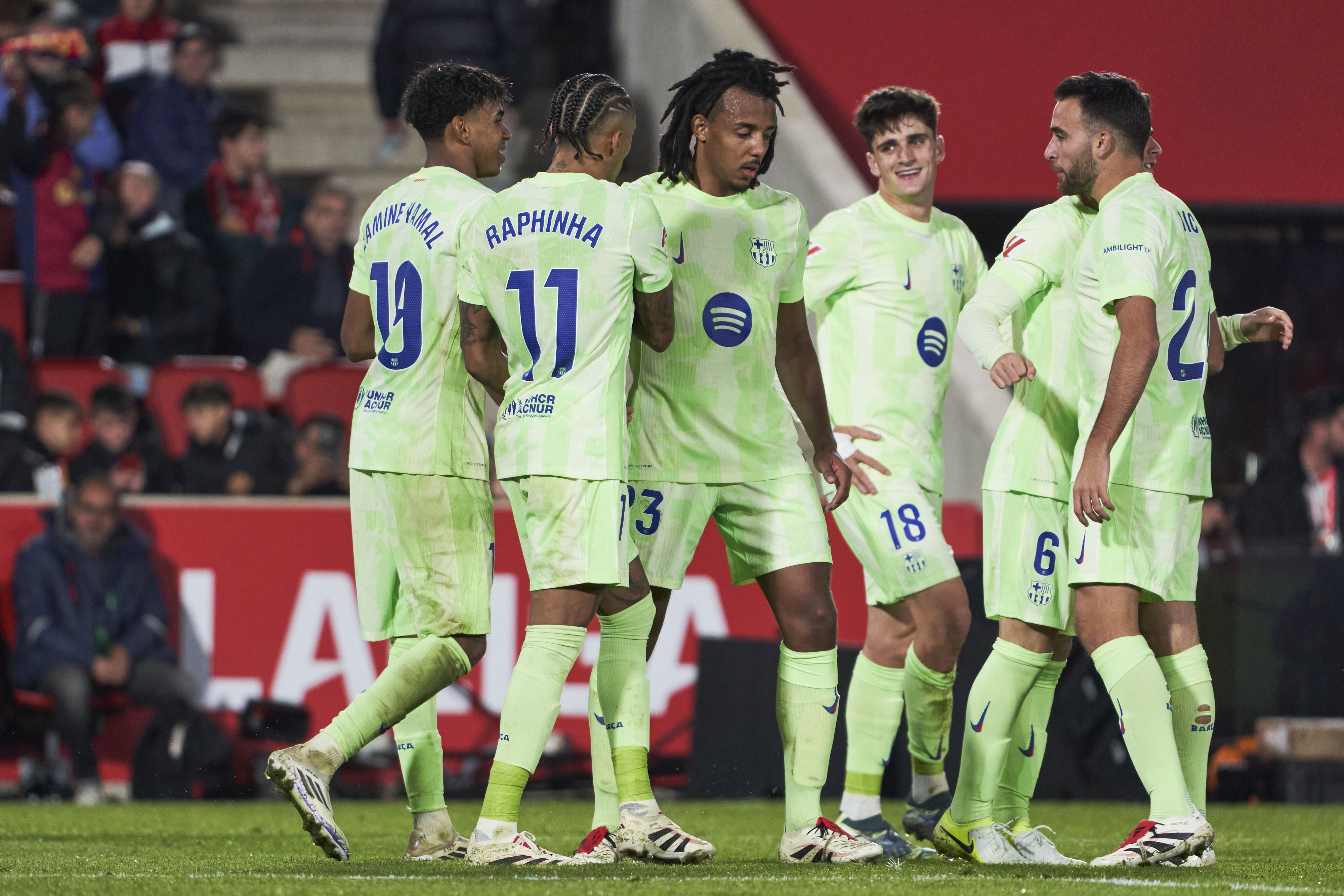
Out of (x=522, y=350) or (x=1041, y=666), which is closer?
(x=522, y=350)

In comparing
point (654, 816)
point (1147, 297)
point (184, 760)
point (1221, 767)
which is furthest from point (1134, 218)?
point (184, 760)

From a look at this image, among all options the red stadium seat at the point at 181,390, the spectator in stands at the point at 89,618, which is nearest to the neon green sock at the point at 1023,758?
the spectator in stands at the point at 89,618

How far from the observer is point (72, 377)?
11047 millimetres

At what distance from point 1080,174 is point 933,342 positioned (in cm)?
107

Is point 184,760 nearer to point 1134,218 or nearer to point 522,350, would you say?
Answer: point 522,350

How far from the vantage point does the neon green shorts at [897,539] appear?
6.12 m

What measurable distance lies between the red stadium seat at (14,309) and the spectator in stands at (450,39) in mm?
2697

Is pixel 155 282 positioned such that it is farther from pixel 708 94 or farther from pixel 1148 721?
pixel 1148 721

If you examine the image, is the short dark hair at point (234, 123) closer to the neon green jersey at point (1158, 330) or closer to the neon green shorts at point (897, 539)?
A: the neon green shorts at point (897, 539)

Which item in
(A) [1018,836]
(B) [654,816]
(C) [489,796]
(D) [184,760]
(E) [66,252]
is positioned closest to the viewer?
(C) [489,796]

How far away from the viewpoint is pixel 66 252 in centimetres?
1162

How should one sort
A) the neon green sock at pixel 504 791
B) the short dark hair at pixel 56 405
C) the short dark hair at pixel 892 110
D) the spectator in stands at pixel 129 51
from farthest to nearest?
the spectator in stands at pixel 129 51
the short dark hair at pixel 56 405
the short dark hair at pixel 892 110
the neon green sock at pixel 504 791

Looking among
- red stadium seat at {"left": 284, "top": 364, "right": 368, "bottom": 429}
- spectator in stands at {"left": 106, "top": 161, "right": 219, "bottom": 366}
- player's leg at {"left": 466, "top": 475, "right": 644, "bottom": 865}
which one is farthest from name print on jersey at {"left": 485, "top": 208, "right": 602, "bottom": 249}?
spectator in stands at {"left": 106, "top": 161, "right": 219, "bottom": 366}

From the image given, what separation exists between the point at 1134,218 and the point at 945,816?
1.90 metres
